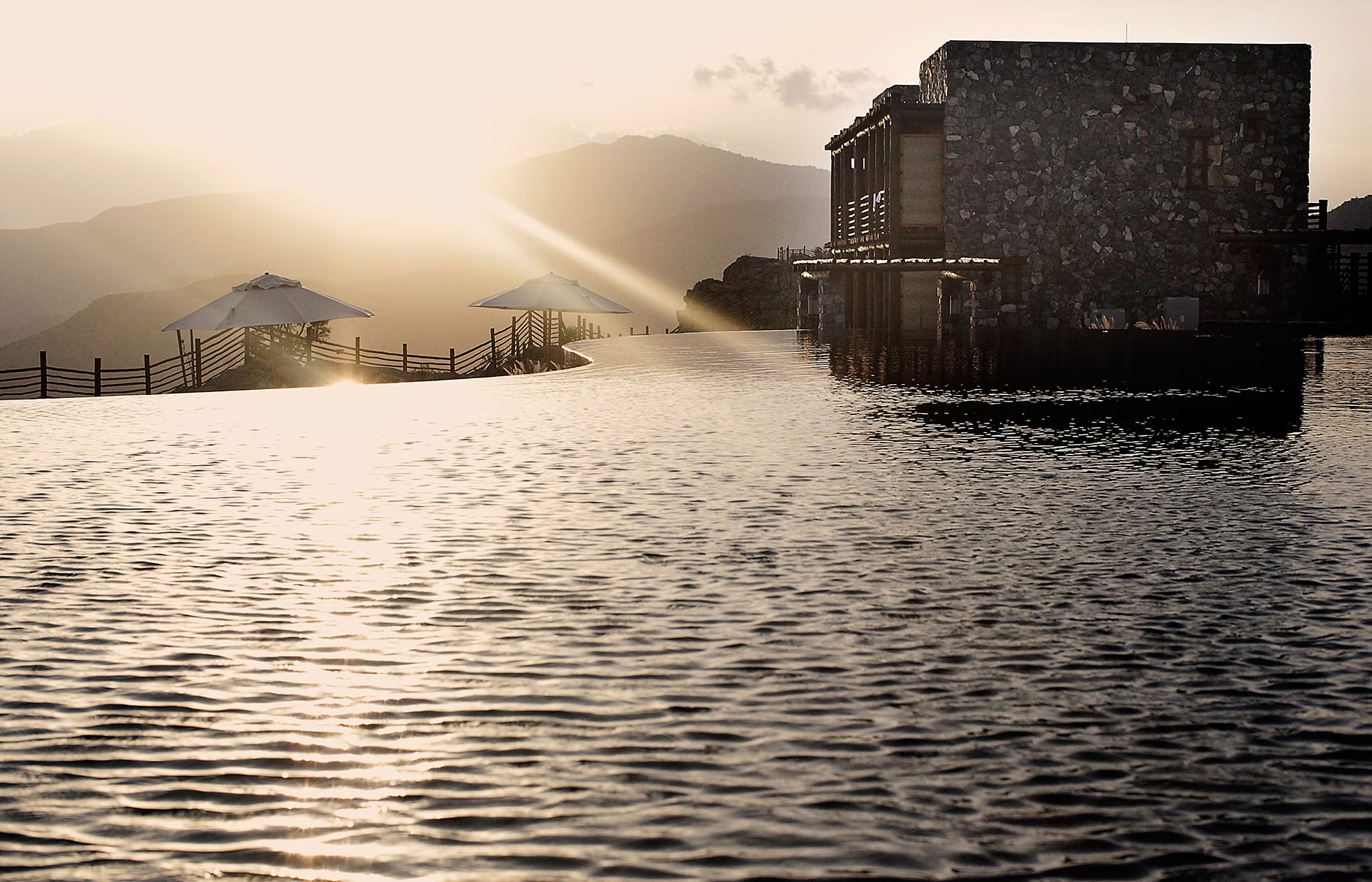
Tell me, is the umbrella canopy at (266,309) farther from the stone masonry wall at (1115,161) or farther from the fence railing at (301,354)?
the stone masonry wall at (1115,161)

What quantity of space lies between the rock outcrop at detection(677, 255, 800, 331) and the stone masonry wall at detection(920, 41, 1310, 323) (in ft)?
53.7

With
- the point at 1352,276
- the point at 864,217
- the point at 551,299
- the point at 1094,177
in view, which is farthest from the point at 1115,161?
the point at 551,299

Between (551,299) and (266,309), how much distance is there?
25.5 feet

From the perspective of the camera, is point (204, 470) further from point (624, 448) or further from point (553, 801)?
point (553, 801)

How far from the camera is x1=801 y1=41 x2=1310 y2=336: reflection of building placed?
1479 inches

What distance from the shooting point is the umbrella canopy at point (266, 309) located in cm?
2888

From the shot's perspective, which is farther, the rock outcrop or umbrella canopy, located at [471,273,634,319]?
the rock outcrop

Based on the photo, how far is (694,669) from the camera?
5098 mm

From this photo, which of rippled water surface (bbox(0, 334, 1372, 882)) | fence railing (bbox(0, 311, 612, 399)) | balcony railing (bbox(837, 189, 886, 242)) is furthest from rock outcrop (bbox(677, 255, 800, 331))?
rippled water surface (bbox(0, 334, 1372, 882))

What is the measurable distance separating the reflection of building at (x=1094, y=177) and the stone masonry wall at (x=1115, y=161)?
42mm

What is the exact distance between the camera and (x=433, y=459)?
1160cm

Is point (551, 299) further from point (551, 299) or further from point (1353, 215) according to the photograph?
point (1353, 215)

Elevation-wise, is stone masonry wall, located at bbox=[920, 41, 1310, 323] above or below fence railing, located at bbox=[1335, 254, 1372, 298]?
above

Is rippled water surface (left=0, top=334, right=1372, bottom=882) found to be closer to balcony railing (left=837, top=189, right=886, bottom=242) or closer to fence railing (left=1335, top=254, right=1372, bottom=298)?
balcony railing (left=837, top=189, right=886, bottom=242)
